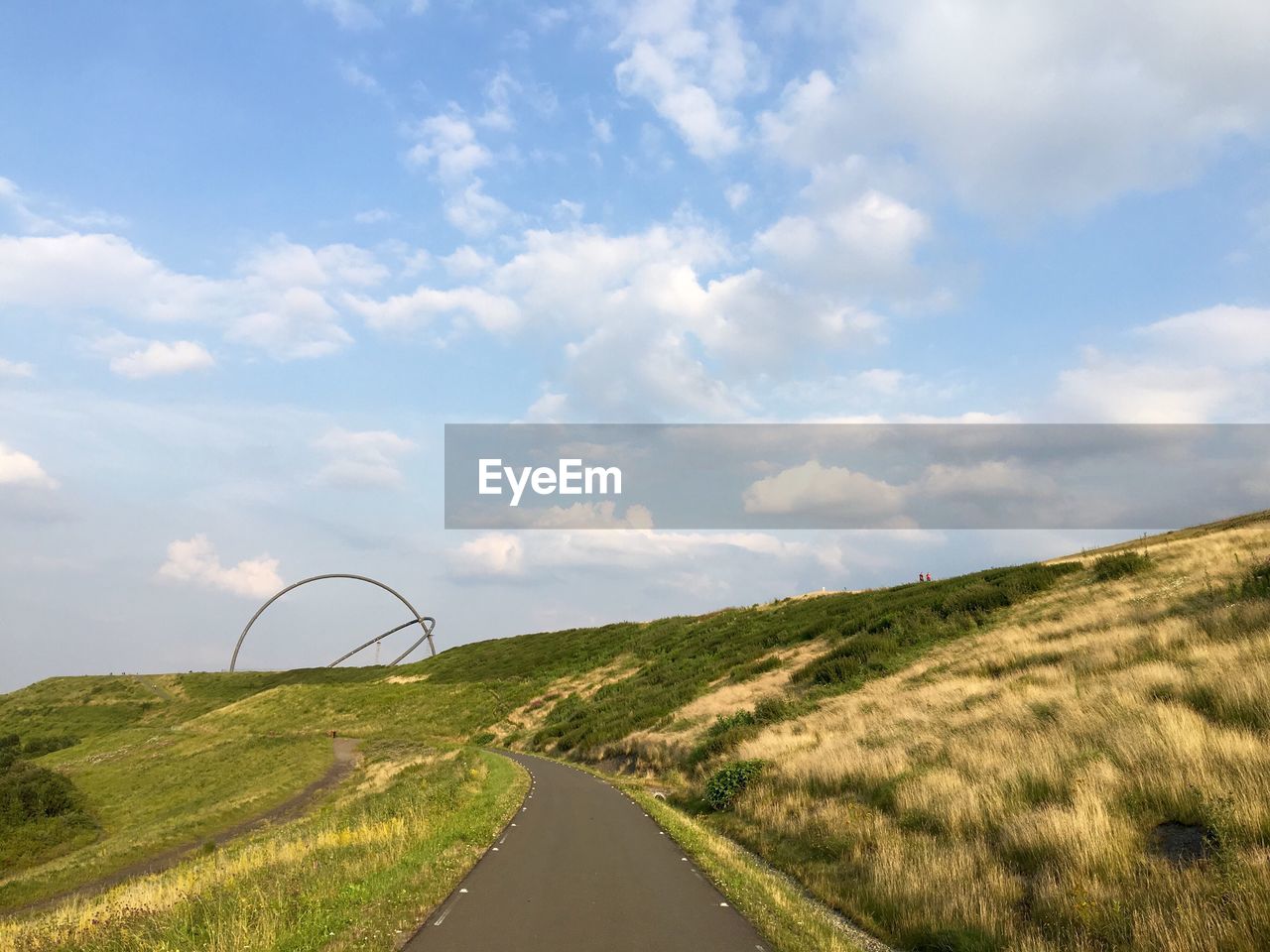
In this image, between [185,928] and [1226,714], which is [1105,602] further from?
[185,928]

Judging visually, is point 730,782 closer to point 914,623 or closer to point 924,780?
point 924,780

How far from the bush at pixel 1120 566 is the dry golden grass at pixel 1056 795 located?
1037cm

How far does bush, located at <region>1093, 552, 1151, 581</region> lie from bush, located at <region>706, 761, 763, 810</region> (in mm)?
25145

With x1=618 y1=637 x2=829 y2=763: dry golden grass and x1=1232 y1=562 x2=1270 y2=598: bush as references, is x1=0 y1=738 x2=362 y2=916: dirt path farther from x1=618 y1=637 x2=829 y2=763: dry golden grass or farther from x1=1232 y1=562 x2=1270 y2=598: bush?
x1=1232 y1=562 x2=1270 y2=598: bush

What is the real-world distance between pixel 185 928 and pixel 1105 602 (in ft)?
111

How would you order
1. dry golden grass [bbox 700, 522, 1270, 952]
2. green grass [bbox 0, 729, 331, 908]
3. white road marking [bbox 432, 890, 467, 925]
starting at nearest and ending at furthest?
dry golden grass [bbox 700, 522, 1270, 952] < white road marking [bbox 432, 890, 467, 925] < green grass [bbox 0, 729, 331, 908]

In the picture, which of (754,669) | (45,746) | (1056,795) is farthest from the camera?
(45,746)

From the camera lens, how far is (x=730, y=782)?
73.0ft

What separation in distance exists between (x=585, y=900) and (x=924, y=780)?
28.0ft

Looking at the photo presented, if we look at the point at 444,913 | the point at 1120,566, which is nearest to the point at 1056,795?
the point at 444,913

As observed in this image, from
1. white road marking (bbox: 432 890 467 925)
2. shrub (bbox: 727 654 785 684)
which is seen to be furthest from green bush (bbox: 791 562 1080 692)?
white road marking (bbox: 432 890 467 925)

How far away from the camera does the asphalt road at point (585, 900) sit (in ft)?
30.2

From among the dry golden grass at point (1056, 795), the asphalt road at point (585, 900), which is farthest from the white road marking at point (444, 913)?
the dry golden grass at point (1056, 795)

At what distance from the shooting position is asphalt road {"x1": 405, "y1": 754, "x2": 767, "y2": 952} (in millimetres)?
9203
